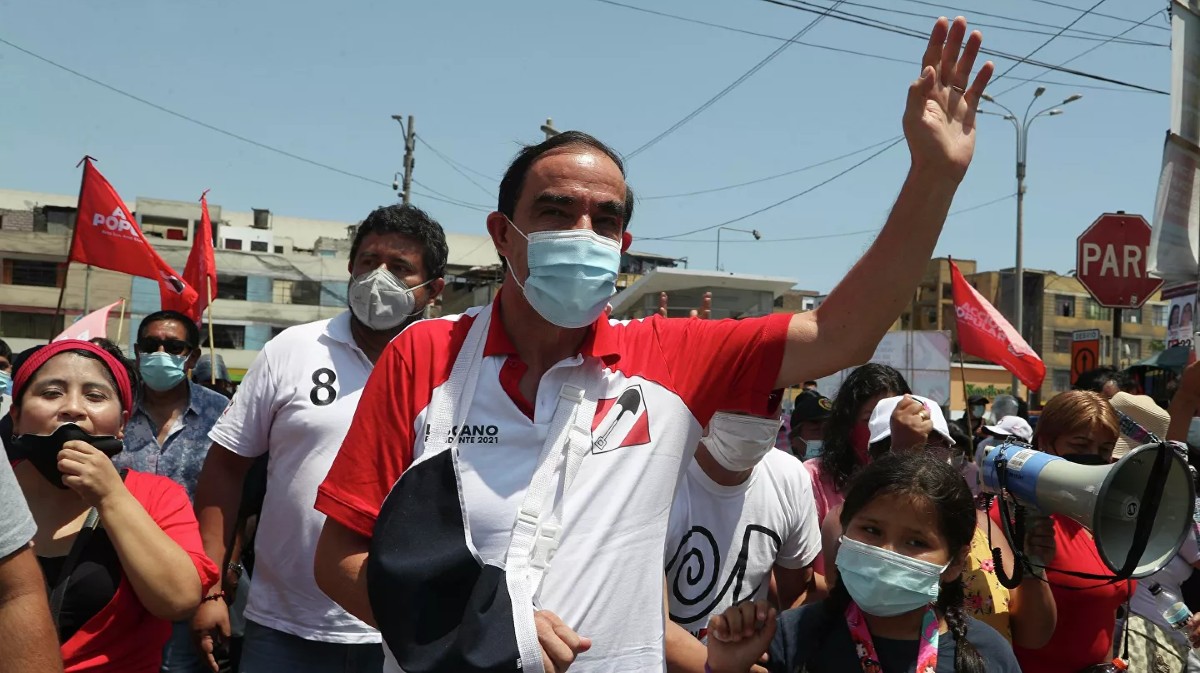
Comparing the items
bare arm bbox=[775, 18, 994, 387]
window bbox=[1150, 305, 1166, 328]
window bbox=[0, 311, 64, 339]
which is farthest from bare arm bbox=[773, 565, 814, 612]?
window bbox=[1150, 305, 1166, 328]

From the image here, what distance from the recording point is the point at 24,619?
1.91m

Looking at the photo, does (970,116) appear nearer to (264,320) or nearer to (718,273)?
(718,273)

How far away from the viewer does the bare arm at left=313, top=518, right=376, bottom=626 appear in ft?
6.47

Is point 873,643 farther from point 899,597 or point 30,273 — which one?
point 30,273

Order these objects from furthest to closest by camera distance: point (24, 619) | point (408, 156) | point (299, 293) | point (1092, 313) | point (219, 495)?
point (1092, 313) → point (299, 293) → point (408, 156) → point (219, 495) → point (24, 619)

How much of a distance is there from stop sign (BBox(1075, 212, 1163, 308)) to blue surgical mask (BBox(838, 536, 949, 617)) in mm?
7555

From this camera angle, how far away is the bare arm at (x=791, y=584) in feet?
11.7

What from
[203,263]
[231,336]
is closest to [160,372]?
[203,263]

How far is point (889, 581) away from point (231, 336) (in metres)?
54.3

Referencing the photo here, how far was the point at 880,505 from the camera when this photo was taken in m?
2.98

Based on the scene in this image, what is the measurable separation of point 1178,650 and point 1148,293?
19.1 ft

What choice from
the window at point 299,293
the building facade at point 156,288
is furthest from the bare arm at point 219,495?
the window at point 299,293

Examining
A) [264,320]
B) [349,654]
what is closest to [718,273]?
[349,654]

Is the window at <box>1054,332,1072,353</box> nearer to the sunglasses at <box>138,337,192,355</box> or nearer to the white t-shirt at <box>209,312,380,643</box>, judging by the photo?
the sunglasses at <box>138,337,192,355</box>
